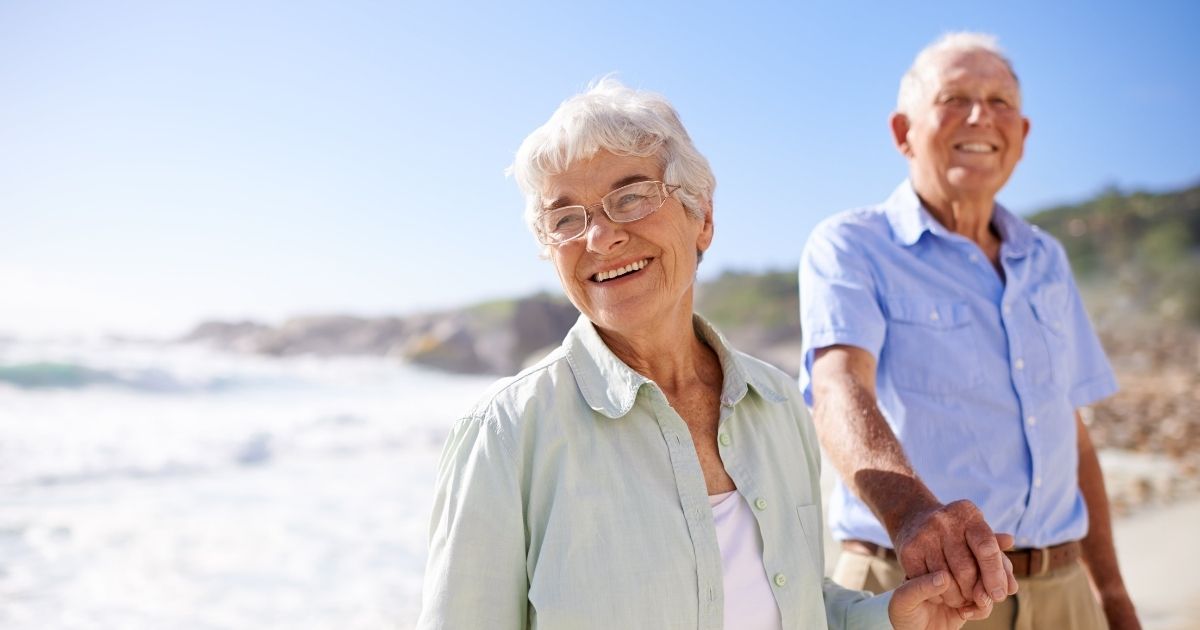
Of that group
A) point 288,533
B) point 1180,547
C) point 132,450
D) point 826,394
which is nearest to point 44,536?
point 288,533

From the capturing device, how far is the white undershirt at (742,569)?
1475 millimetres

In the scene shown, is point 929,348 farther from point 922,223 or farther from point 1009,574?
point 1009,574

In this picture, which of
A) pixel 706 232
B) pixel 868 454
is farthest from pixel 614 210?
pixel 868 454

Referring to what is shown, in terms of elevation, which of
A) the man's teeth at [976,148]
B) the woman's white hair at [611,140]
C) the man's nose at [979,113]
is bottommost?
the woman's white hair at [611,140]

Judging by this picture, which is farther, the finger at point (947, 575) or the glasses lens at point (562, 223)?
the glasses lens at point (562, 223)

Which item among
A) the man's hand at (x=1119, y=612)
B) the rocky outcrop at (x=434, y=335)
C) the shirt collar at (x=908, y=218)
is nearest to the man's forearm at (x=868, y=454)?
the shirt collar at (x=908, y=218)

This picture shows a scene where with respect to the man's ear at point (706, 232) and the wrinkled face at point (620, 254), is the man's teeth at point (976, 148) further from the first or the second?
the wrinkled face at point (620, 254)

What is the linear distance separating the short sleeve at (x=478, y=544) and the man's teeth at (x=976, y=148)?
1.51 metres

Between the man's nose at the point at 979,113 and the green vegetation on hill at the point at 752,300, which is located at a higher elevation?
the green vegetation on hill at the point at 752,300

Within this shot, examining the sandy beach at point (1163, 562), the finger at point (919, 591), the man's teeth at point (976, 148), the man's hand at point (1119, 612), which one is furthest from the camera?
the sandy beach at point (1163, 562)

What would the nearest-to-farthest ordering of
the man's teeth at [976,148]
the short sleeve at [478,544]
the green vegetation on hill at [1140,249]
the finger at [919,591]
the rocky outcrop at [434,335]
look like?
the short sleeve at [478,544] < the finger at [919,591] < the man's teeth at [976,148] < the green vegetation on hill at [1140,249] < the rocky outcrop at [434,335]

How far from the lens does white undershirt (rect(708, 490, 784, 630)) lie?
1.47 metres

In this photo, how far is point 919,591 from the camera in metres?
1.45

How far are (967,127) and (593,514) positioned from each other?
1.49m
